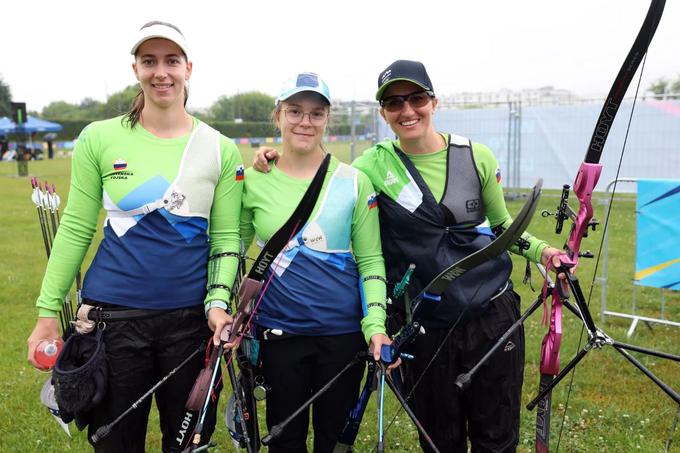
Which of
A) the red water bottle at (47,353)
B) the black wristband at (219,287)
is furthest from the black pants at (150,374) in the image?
the red water bottle at (47,353)

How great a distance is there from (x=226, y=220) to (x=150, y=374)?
0.70 metres

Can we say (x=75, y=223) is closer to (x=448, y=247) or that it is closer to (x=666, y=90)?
(x=448, y=247)

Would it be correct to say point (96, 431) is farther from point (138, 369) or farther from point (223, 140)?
point (223, 140)

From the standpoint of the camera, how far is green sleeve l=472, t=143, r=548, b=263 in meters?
2.66

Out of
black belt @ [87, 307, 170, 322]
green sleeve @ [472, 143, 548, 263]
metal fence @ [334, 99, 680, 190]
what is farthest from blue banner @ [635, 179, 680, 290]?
metal fence @ [334, 99, 680, 190]

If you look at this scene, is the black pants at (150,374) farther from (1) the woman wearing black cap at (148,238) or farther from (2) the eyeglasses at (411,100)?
(2) the eyeglasses at (411,100)

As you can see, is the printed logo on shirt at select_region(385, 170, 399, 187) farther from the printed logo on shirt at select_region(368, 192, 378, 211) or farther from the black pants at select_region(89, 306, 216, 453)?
the black pants at select_region(89, 306, 216, 453)

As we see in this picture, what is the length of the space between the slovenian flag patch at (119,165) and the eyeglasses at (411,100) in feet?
3.62

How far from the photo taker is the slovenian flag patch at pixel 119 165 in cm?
239

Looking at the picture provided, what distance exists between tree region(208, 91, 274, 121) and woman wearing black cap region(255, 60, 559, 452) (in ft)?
187

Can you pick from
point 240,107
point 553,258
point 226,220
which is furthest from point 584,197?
point 240,107

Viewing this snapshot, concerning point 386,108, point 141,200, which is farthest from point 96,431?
point 386,108

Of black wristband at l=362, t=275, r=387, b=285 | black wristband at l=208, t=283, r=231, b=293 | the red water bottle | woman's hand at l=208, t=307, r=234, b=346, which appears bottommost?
the red water bottle

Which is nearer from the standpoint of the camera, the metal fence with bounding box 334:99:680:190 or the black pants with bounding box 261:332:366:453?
the black pants with bounding box 261:332:366:453
